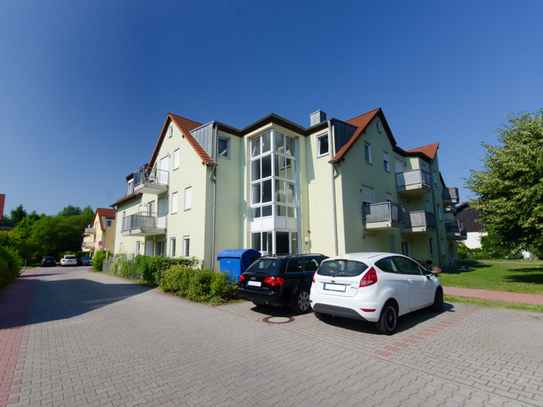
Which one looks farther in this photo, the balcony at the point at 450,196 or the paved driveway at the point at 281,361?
the balcony at the point at 450,196

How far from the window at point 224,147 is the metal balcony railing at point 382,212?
338 inches

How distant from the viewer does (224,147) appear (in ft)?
57.2

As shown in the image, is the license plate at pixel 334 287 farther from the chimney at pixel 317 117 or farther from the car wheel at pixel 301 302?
the chimney at pixel 317 117

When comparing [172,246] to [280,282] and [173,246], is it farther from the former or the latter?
[280,282]

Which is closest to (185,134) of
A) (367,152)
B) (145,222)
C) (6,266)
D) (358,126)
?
(145,222)

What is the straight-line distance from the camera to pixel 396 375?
4.21m

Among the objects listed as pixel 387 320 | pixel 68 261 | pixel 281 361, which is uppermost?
pixel 68 261

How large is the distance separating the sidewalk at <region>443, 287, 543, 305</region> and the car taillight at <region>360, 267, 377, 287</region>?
6854mm

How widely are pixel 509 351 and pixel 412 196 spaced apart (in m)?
18.7

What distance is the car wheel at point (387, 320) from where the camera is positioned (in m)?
5.93

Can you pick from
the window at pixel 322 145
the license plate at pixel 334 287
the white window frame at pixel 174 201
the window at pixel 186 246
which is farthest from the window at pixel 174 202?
the license plate at pixel 334 287

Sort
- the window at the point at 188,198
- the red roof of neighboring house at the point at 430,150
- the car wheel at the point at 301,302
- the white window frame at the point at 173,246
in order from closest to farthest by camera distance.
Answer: the car wheel at the point at 301,302 < the window at the point at 188,198 < the white window frame at the point at 173,246 < the red roof of neighboring house at the point at 430,150

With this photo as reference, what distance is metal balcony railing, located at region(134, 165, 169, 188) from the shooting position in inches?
770

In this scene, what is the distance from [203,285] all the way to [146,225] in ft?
34.9
